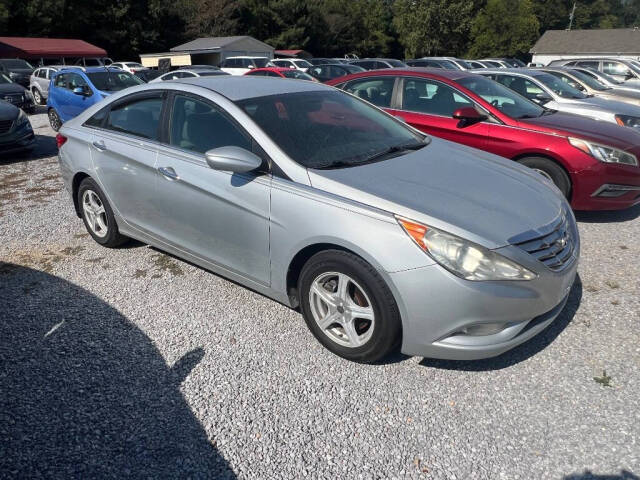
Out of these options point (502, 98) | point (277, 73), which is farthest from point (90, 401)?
point (277, 73)

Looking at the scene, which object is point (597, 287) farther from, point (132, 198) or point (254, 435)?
point (132, 198)

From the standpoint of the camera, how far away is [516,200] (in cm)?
306

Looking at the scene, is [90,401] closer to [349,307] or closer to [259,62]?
[349,307]

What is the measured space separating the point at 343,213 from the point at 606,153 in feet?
12.4

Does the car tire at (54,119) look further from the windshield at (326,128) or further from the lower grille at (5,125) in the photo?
the windshield at (326,128)

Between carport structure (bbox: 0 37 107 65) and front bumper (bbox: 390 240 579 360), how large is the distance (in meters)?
40.9

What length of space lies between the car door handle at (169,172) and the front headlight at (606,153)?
4.11 m

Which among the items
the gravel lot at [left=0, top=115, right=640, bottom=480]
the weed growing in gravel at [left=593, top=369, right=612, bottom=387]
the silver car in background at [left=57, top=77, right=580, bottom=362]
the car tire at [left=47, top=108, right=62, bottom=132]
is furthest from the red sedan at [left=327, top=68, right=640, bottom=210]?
the car tire at [left=47, top=108, right=62, bottom=132]

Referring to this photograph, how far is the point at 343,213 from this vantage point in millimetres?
2777

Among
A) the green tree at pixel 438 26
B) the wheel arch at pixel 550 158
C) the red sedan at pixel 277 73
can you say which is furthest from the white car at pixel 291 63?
the green tree at pixel 438 26

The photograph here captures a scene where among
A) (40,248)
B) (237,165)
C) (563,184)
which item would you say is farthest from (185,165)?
(563,184)

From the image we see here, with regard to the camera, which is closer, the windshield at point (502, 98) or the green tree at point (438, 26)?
the windshield at point (502, 98)

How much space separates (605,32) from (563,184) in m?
53.8

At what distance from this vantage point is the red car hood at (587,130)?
5.20m
